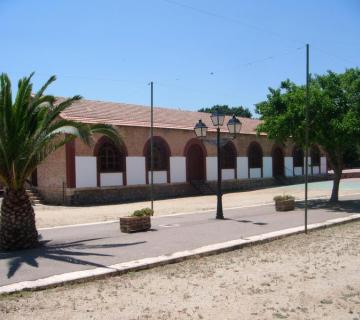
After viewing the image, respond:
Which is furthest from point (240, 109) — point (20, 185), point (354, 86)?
point (20, 185)

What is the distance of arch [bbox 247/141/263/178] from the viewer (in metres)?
→ 36.1

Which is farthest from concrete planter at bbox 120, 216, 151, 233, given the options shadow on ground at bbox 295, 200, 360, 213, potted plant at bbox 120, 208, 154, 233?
shadow on ground at bbox 295, 200, 360, 213

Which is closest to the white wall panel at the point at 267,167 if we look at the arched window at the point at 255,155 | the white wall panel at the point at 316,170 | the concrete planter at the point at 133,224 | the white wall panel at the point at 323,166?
the arched window at the point at 255,155

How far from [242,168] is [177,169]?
6.71m

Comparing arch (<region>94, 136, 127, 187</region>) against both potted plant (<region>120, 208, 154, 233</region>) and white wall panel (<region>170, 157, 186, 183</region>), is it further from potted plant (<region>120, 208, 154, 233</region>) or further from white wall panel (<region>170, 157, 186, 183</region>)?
potted plant (<region>120, 208, 154, 233</region>)

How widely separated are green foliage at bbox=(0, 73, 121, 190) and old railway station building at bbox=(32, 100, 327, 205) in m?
10.1

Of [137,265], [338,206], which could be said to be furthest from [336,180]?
[137,265]

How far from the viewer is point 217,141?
53.7 ft

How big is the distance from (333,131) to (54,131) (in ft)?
39.6

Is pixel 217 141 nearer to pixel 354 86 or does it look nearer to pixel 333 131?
pixel 333 131

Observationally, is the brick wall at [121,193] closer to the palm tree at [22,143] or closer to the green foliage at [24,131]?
the palm tree at [22,143]

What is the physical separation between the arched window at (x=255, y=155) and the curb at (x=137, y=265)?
23.9 m

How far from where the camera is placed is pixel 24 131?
10.2 meters

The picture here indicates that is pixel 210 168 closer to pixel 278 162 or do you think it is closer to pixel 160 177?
pixel 160 177
